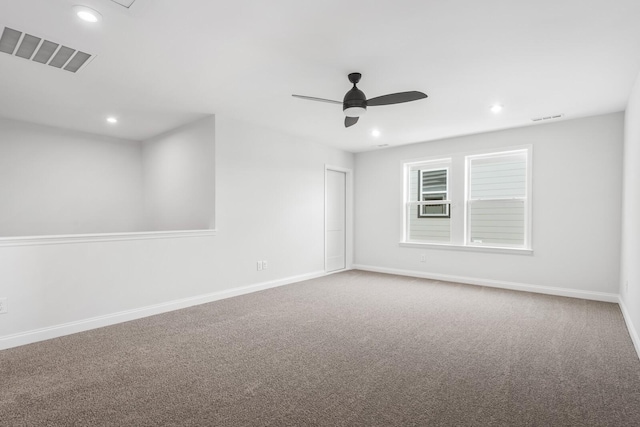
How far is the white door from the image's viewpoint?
634 cm

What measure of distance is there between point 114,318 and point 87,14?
9.45ft

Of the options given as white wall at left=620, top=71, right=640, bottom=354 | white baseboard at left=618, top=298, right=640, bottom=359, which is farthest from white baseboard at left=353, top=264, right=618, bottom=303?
white wall at left=620, top=71, right=640, bottom=354

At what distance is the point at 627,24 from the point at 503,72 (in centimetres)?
90

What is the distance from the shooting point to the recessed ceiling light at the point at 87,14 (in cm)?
208

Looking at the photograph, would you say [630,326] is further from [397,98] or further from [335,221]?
[335,221]

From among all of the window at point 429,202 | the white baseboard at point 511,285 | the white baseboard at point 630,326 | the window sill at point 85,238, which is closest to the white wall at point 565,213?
the white baseboard at point 511,285

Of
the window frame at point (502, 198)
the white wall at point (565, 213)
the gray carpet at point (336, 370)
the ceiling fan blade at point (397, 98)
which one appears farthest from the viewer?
the window frame at point (502, 198)

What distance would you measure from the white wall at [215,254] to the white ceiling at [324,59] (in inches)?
29.3

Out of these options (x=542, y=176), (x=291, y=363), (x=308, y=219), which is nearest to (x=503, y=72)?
(x=542, y=176)

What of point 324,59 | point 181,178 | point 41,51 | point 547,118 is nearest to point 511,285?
point 547,118

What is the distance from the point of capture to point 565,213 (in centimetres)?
457

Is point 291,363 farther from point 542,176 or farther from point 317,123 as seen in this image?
point 542,176

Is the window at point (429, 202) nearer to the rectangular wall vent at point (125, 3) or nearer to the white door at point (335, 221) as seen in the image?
the white door at point (335, 221)

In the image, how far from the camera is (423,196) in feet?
20.1
